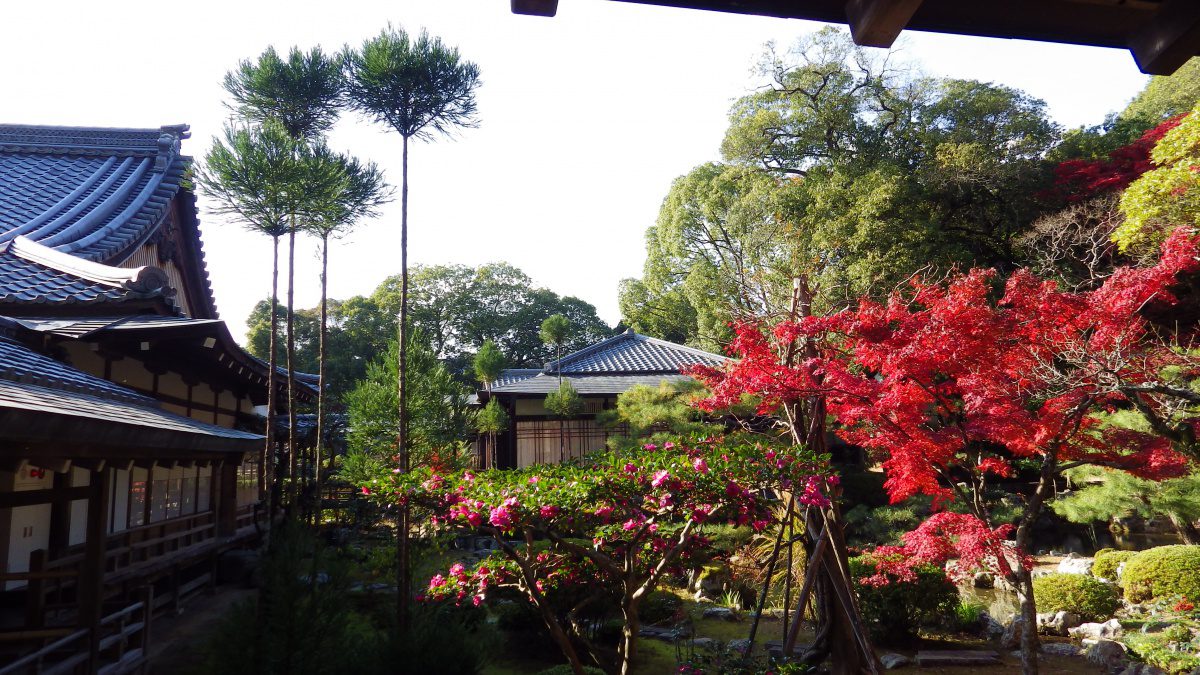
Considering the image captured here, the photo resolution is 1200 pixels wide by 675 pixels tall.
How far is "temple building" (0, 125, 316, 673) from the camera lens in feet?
15.9

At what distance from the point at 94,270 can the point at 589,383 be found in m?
12.7

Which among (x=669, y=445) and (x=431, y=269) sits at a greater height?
(x=431, y=269)

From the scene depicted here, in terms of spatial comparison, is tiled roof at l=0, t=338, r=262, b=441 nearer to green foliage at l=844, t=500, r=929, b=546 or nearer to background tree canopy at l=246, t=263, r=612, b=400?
green foliage at l=844, t=500, r=929, b=546

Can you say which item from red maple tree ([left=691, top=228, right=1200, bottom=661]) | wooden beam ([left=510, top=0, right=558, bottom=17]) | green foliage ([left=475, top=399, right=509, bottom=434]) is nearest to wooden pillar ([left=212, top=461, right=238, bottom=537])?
green foliage ([left=475, top=399, right=509, bottom=434])

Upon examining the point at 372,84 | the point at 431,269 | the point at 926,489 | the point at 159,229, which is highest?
the point at 431,269

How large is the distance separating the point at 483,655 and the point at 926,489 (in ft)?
17.9

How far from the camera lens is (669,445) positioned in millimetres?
5883

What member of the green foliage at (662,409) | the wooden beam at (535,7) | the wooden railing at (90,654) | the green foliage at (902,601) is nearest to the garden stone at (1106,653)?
the green foliage at (902,601)

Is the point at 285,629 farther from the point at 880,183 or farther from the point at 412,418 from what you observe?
the point at 880,183

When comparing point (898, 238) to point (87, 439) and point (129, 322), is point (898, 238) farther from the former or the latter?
point (87, 439)

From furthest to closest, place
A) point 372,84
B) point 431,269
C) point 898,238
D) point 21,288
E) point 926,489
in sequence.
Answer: point 431,269, point 898,238, point 372,84, point 926,489, point 21,288

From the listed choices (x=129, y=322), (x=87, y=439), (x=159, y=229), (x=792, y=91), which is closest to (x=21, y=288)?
(x=129, y=322)

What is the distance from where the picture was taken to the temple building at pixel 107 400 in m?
4.83

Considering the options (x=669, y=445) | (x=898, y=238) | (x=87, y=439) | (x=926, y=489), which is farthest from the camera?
(x=898, y=238)
